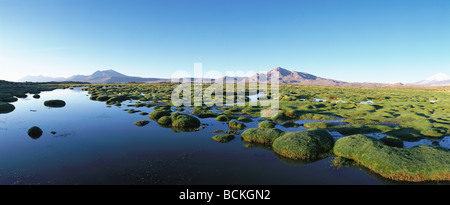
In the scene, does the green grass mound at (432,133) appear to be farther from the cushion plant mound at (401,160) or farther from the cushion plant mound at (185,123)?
the cushion plant mound at (185,123)

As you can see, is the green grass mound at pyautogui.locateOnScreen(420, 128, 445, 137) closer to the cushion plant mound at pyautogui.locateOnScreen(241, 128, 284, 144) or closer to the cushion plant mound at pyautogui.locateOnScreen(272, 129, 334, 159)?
the cushion plant mound at pyautogui.locateOnScreen(272, 129, 334, 159)

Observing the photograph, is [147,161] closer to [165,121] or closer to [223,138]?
[223,138]

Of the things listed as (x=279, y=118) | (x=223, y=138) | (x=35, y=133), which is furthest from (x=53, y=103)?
(x=279, y=118)

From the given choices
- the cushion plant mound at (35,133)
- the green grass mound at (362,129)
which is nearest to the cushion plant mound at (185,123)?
the cushion plant mound at (35,133)
